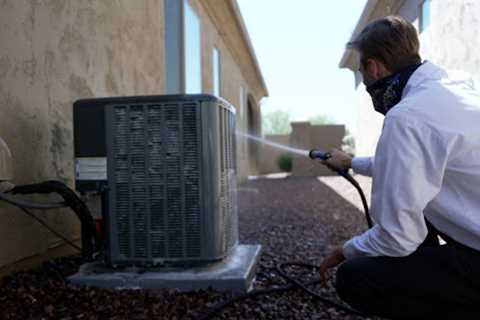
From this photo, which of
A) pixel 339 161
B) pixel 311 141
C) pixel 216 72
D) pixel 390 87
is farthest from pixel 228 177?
pixel 311 141

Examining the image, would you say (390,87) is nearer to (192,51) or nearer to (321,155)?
(321,155)

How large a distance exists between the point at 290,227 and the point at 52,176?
2.78 meters

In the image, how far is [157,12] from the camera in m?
4.81

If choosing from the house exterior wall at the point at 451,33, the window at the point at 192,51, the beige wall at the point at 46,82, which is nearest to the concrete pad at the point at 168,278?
the beige wall at the point at 46,82

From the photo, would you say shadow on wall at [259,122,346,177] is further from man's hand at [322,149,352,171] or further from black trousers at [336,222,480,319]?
black trousers at [336,222,480,319]

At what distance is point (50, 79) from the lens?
8.73 ft

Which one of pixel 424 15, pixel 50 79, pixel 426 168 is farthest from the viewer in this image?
pixel 424 15

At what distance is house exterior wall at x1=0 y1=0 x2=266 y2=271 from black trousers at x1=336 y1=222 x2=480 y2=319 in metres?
1.60

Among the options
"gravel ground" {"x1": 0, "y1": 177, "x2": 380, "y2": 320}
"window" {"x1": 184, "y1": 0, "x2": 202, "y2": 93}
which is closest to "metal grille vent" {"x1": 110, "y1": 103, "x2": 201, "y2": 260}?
"gravel ground" {"x1": 0, "y1": 177, "x2": 380, "y2": 320}

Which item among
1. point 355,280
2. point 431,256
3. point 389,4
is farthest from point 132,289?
point 389,4

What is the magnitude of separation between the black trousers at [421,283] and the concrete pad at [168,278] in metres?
0.69

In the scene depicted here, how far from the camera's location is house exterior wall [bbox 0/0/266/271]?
7.60ft

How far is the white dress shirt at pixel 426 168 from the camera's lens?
5.00 feet

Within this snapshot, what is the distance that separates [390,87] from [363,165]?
0.60 metres
